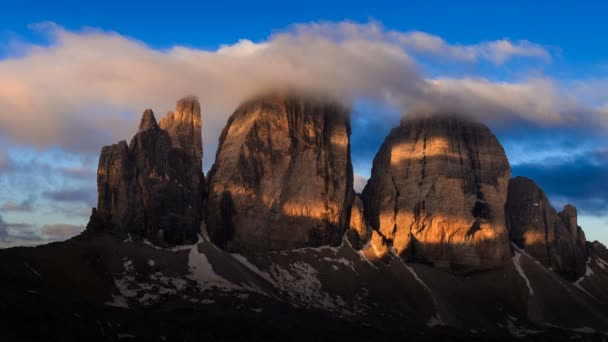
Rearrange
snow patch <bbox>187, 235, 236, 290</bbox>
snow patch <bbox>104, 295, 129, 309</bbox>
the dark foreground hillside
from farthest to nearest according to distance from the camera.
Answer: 1. snow patch <bbox>187, 235, 236, 290</bbox>
2. snow patch <bbox>104, 295, 129, 309</bbox>
3. the dark foreground hillside

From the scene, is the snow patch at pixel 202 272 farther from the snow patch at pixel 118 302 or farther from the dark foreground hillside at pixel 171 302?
the snow patch at pixel 118 302

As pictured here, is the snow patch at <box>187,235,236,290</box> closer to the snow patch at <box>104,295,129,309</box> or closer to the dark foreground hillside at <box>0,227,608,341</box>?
the dark foreground hillside at <box>0,227,608,341</box>

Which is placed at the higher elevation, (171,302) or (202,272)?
(202,272)

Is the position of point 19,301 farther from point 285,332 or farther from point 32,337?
point 285,332

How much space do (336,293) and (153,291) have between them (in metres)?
49.9

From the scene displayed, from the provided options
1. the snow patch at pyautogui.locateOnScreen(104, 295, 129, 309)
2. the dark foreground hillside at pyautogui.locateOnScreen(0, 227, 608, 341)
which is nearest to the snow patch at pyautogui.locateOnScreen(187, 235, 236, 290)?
the dark foreground hillside at pyautogui.locateOnScreen(0, 227, 608, 341)

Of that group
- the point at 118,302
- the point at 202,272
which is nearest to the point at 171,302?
the point at 118,302

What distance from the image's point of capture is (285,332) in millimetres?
151250

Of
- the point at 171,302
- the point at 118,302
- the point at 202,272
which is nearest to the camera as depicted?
the point at 118,302

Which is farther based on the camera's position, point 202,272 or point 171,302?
point 202,272

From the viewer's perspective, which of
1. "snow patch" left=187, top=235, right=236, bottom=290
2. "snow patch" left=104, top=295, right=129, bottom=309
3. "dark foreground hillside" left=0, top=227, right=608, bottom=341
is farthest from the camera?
"snow patch" left=187, top=235, right=236, bottom=290

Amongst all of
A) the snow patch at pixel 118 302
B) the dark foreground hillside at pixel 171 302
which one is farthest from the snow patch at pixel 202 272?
the snow patch at pixel 118 302

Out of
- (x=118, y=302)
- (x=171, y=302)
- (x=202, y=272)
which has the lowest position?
(x=118, y=302)

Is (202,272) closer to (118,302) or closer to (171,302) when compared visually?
(171,302)
